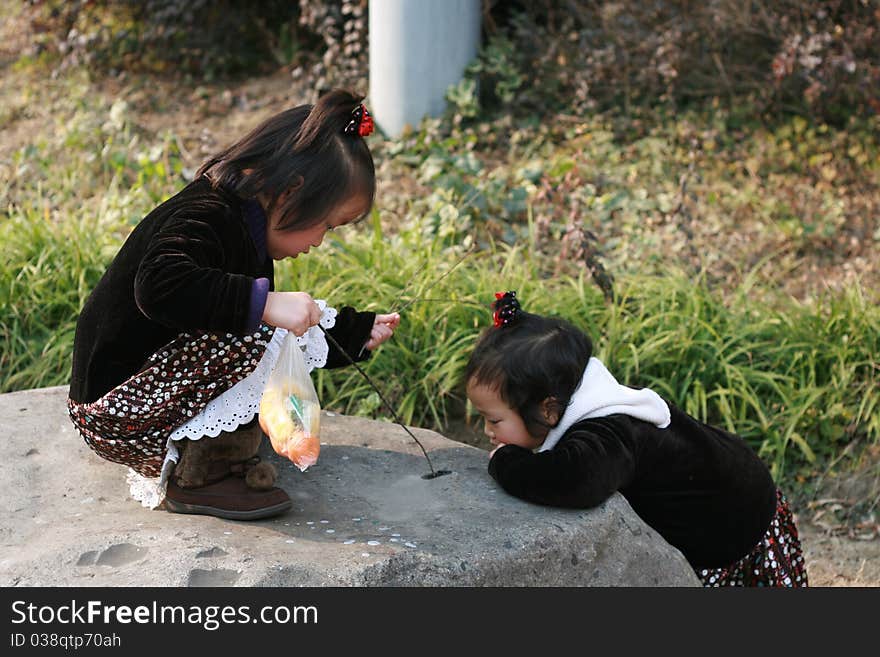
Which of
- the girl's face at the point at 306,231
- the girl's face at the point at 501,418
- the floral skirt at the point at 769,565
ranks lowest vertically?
the floral skirt at the point at 769,565

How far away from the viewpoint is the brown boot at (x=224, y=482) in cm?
261

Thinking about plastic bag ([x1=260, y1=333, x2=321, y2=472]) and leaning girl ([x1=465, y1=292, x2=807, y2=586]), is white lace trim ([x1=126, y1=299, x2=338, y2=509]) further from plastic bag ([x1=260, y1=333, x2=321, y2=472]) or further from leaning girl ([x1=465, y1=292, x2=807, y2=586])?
leaning girl ([x1=465, y1=292, x2=807, y2=586])

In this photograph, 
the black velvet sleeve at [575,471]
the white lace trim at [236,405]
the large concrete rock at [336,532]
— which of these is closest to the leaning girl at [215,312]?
the white lace trim at [236,405]

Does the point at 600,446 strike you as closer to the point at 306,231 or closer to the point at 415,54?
the point at 306,231

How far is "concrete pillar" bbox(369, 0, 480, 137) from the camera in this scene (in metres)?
5.55

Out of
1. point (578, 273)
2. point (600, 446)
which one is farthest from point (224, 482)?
point (578, 273)

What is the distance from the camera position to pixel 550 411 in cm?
266

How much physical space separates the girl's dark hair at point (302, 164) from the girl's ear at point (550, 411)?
0.63 meters

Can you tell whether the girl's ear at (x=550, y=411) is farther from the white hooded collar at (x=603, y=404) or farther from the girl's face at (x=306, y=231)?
the girl's face at (x=306, y=231)

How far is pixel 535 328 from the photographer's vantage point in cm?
270

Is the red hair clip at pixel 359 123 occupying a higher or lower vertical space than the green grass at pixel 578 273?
higher

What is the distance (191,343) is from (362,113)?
0.65 meters

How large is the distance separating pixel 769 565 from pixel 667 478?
0.42m

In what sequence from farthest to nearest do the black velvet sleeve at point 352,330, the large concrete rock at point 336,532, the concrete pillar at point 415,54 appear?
the concrete pillar at point 415,54
the black velvet sleeve at point 352,330
the large concrete rock at point 336,532
